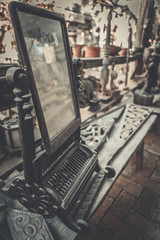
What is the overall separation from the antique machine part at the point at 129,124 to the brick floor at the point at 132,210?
846mm

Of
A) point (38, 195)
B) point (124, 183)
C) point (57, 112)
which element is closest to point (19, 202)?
point (38, 195)

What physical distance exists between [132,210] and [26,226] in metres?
1.46

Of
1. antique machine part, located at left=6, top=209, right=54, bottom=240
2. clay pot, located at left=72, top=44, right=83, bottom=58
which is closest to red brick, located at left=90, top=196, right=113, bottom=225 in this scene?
antique machine part, located at left=6, top=209, right=54, bottom=240

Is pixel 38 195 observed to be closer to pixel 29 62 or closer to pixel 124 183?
pixel 29 62

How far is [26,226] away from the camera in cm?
98

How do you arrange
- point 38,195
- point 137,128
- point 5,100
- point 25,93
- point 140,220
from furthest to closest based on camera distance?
point 137,128, point 140,220, point 5,100, point 38,195, point 25,93

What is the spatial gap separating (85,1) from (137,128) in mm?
1908

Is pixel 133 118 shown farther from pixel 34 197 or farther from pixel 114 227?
pixel 34 197

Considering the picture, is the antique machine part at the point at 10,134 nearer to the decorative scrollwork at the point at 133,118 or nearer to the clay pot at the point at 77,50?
the decorative scrollwork at the point at 133,118

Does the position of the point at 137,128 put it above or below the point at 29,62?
below

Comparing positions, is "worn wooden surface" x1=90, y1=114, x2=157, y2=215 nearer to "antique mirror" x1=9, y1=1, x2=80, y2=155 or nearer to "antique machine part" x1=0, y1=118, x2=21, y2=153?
"antique mirror" x1=9, y1=1, x2=80, y2=155

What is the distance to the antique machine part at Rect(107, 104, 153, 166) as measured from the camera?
1.69 metres

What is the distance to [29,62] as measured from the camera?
2.59ft

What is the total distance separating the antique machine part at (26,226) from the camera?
92 centimetres
